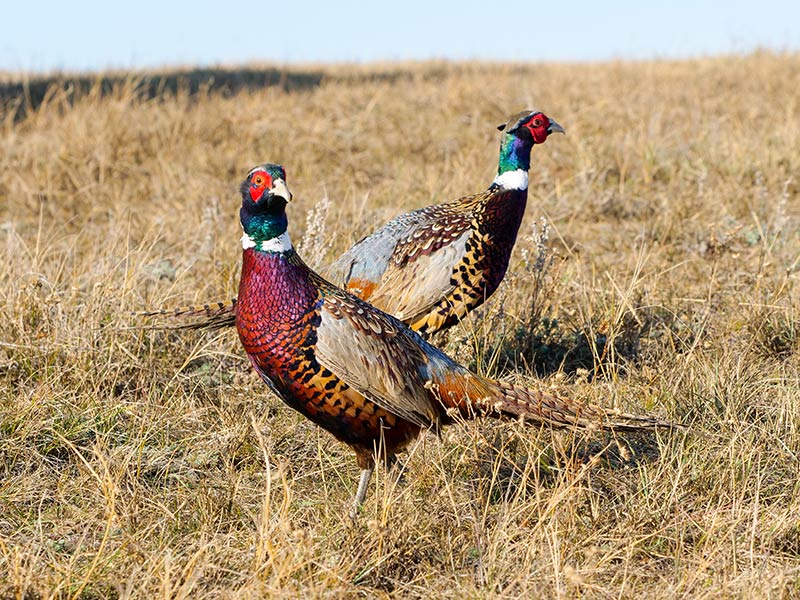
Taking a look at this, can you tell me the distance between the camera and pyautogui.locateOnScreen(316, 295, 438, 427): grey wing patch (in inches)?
111

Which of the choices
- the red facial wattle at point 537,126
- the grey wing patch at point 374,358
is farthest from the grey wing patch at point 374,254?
the grey wing patch at point 374,358

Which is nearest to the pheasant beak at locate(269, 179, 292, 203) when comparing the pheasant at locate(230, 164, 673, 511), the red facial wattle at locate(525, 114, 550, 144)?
the pheasant at locate(230, 164, 673, 511)

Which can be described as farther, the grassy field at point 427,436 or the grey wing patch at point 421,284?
the grey wing patch at point 421,284

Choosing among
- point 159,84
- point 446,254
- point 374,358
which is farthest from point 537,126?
point 159,84

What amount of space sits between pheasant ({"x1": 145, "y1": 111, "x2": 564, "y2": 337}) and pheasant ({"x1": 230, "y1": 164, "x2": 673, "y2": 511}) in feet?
2.86

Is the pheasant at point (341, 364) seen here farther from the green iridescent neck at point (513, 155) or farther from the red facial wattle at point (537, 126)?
the red facial wattle at point (537, 126)

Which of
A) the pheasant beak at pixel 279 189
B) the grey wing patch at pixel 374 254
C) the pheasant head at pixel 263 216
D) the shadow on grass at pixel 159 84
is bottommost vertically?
the grey wing patch at pixel 374 254

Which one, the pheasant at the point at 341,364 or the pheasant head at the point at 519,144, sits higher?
the pheasant head at the point at 519,144

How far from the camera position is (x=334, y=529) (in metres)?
2.68

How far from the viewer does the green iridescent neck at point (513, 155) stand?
420 cm

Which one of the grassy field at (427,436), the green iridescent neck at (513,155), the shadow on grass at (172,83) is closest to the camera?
the grassy field at (427,436)

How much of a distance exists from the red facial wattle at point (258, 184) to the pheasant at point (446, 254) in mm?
982

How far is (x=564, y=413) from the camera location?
294 centimetres

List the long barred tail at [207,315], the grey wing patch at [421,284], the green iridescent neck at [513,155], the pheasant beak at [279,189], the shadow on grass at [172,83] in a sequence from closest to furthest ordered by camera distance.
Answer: the pheasant beak at [279,189]
the long barred tail at [207,315]
the grey wing patch at [421,284]
the green iridescent neck at [513,155]
the shadow on grass at [172,83]
